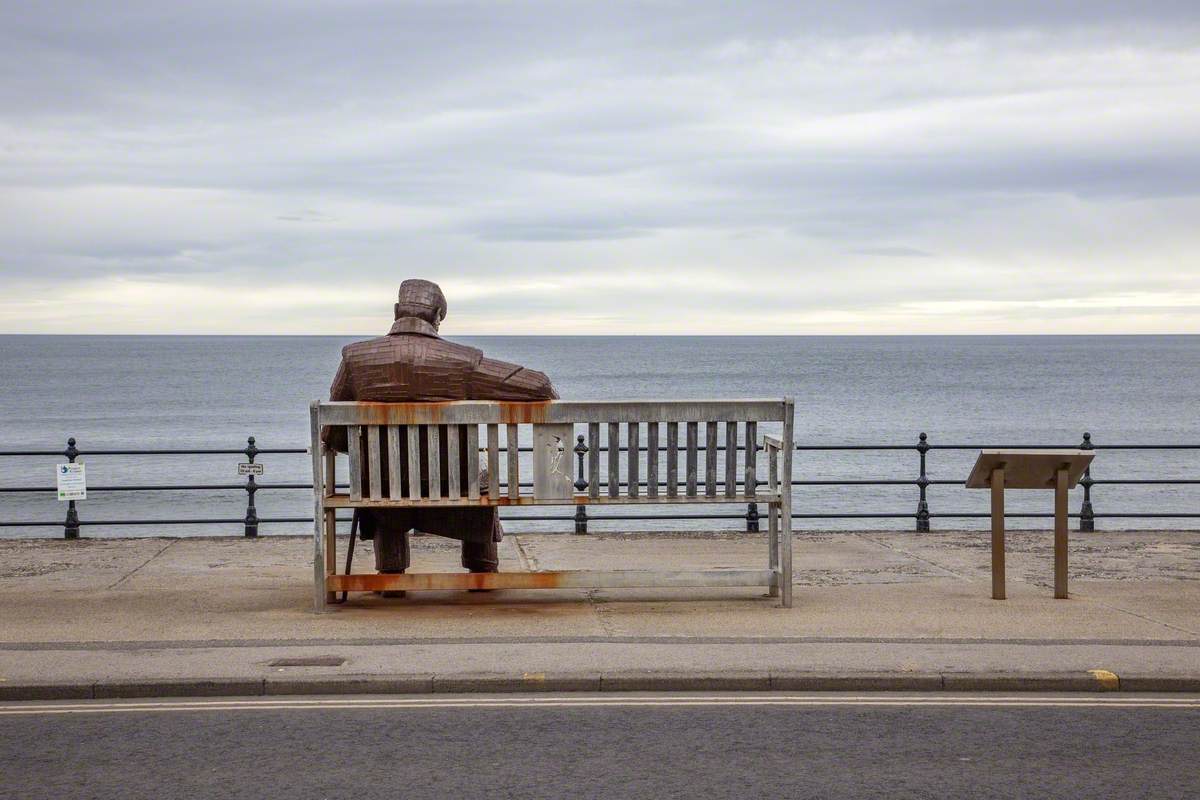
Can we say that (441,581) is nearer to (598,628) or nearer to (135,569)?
(598,628)

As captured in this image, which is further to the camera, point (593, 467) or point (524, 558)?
point (524, 558)

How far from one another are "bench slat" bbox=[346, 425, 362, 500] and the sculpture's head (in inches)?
39.9

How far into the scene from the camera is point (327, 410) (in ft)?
32.0

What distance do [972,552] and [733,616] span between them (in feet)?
14.9

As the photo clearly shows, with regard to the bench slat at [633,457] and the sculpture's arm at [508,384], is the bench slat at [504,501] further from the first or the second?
the sculpture's arm at [508,384]

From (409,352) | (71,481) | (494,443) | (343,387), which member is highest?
(409,352)

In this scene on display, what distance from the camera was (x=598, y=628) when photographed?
9609 mm

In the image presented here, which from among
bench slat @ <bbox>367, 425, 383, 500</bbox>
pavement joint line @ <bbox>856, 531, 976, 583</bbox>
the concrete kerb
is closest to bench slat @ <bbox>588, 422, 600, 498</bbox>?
bench slat @ <bbox>367, 425, 383, 500</bbox>

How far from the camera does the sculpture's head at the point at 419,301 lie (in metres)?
10.4

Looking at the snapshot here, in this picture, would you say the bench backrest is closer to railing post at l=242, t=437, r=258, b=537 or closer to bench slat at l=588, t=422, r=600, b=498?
bench slat at l=588, t=422, r=600, b=498

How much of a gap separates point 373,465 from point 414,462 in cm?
28

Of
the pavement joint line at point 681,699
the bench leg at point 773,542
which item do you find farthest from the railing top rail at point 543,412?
the pavement joint line at point 681,699

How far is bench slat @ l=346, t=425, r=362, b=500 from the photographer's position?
32.1ft

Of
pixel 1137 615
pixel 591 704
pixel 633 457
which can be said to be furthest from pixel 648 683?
pixel 1137 615
